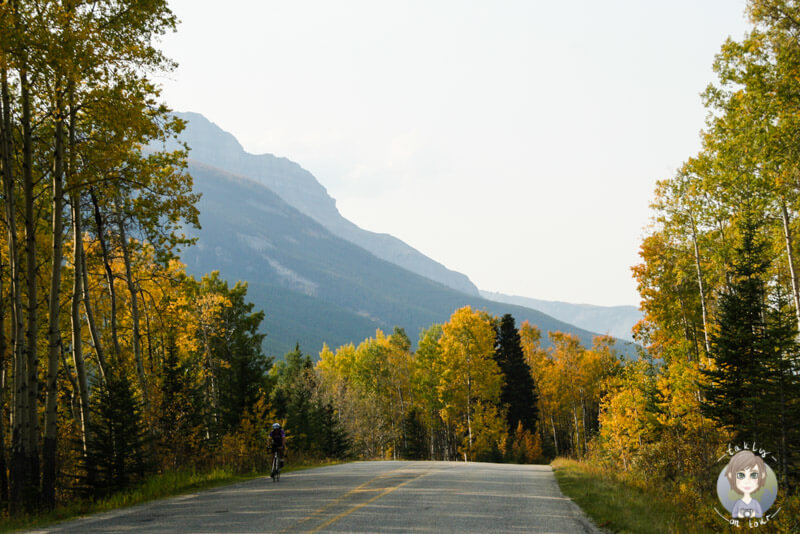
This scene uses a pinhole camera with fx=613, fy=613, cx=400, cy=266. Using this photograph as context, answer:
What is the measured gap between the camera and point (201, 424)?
2242 centimetres

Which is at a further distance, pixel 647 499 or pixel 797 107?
pixel 797 107

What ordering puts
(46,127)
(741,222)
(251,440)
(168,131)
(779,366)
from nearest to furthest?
(46,127) → (168,131) → (779,366) → (741,222) → (251,440)

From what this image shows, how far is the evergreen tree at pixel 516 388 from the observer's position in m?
63.2

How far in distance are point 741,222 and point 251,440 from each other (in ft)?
79.0

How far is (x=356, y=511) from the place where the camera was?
35.1 ft

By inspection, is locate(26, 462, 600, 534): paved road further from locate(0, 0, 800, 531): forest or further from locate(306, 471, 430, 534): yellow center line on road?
locate(0, 0, 800, 531): forest

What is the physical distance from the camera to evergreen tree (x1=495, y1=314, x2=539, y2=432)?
208 feet

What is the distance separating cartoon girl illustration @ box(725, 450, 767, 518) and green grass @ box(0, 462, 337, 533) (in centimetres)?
1072

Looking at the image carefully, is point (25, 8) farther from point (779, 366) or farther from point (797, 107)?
point (779, 366)

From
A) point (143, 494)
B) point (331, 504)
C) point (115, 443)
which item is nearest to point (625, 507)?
point (331, 504)

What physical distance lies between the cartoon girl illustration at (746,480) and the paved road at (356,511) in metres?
2.40

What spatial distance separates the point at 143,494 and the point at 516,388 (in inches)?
2098

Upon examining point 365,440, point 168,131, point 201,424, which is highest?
point 168,131

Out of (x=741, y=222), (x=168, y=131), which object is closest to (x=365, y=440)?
(x=741, y=222)
